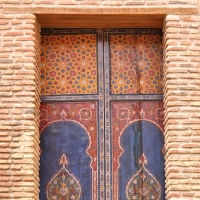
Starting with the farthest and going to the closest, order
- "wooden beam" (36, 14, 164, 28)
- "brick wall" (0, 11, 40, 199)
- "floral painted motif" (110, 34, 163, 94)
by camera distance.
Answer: "floral painted motif" (110, 34, 163, 94) → "wooden beam" (36, 14, 164, 28) → "brick wall" (0, 11, 40, 199)

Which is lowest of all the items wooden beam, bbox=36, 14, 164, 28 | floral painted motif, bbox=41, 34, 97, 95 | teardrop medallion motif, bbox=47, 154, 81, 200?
teardrop medallion motif, bbox=47, 154, 81, 200

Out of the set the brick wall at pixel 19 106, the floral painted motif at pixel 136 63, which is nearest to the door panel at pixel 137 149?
the floral painted motif at pixel 136 63

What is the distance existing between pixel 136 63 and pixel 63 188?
1855 mm

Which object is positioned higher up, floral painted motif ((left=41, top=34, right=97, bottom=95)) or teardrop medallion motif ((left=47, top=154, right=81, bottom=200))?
floral painted motif ((left=41, top=34, right=97, bottom=95))

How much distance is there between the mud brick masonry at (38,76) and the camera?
8.53m

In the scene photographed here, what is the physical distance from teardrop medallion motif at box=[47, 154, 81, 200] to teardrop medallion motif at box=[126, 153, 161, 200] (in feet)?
2.08

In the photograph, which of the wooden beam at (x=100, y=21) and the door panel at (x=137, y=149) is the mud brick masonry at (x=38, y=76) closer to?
the wooden beam at (x=100, y=21)

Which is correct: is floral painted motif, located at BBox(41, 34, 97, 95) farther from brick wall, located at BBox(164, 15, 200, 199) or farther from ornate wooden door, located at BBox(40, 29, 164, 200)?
brick wall, located at BBox(164, 15, 200, 199)

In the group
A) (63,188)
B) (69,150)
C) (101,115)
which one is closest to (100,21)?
(101,115)

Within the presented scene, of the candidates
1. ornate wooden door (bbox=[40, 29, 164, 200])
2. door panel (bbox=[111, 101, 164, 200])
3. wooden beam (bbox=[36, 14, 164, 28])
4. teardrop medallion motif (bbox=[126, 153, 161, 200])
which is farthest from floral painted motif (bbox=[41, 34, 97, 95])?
teardrop medallion motif (bbox=[126, 153, 161, 200])

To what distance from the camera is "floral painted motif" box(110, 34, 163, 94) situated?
9297mm

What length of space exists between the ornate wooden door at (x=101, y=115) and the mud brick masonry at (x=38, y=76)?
0.70ft

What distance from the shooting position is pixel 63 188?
8.93 meters

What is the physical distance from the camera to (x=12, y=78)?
29.0ft
